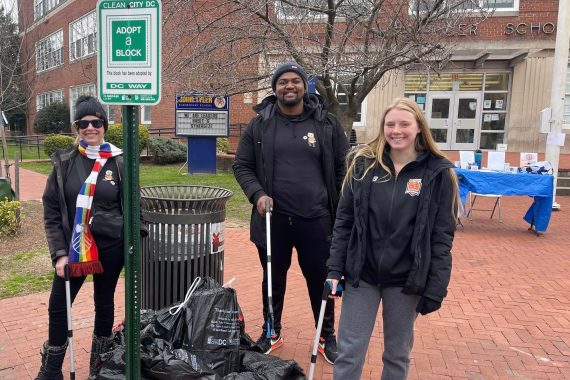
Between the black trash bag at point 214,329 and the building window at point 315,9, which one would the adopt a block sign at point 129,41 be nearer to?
the black trash bag at point 214,329

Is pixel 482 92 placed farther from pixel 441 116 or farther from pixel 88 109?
pixel 88 109

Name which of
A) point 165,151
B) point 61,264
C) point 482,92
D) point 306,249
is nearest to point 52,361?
point 61,264

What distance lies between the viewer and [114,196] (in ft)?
9.91

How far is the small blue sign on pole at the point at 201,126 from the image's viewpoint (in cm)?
1439

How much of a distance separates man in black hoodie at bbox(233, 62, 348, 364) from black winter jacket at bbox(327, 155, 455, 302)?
0.72 metres

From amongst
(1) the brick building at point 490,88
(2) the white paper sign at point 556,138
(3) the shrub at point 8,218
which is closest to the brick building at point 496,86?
(1) the brick building at point 490,88

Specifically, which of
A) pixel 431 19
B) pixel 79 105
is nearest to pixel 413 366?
pixel 79 105

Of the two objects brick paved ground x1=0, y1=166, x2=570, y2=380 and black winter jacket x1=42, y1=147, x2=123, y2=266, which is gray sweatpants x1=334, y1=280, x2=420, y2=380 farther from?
black winter jacket x1=42, y1=147, x2=123, y2=266

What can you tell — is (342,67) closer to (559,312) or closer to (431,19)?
(431,19)

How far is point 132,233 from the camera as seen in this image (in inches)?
96.8

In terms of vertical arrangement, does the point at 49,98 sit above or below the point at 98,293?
above

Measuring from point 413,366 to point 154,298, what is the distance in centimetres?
196

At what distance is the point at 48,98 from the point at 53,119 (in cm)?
476

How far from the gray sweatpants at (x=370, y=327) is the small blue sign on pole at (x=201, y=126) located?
12.1m
